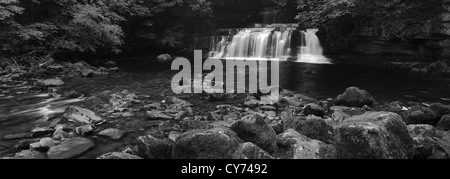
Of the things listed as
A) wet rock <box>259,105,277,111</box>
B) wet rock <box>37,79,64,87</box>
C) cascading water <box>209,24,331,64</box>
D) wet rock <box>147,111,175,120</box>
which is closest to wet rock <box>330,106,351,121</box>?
wet rock <box>259,105,277,111</box>

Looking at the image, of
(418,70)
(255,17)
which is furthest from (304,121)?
(255,17)

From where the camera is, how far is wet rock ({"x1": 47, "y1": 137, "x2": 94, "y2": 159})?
21.9 ft

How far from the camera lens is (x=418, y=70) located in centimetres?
2008

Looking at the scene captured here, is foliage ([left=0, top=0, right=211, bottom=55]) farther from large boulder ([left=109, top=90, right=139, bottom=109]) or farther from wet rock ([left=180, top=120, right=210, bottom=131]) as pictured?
wet rock ([left=180, top=120, right=210, bottom=131])

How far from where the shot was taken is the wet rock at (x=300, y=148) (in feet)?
18.4

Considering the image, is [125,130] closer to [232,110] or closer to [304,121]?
[232,110]

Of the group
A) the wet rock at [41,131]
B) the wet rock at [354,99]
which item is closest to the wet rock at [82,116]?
the wet rock at [41,131]

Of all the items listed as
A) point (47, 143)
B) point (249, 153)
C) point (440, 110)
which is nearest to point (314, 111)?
point (440, 110)

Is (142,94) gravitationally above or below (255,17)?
below

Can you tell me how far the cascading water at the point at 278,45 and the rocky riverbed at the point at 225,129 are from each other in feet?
44.1

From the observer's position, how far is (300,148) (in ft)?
18.9

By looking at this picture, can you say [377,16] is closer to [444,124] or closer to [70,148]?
[444,124]

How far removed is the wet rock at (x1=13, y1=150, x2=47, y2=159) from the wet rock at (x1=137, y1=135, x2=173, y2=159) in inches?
84.7
